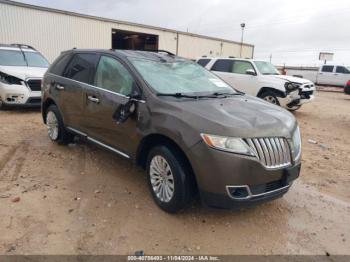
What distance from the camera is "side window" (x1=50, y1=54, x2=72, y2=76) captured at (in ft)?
17.7

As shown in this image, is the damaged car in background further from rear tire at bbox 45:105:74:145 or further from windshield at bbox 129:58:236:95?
windshield at bbox 129:58:236:95

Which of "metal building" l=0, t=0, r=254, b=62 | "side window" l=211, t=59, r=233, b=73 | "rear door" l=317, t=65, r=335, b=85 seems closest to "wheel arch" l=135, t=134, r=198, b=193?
"side window" l=211, t=59, r=233, b=73

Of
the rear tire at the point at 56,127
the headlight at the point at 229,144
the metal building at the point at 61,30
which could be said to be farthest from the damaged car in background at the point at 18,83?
the metal building at the point at 61,30

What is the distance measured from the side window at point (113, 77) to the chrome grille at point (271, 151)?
1.70 meters

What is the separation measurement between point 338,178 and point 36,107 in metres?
8.42

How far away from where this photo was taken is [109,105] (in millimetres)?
4105

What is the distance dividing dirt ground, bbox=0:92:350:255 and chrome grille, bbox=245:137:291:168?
750 millimetres

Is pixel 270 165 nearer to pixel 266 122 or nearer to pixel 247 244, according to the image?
pixel 266 122

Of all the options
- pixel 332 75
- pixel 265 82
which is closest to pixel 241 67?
pixel 265 82

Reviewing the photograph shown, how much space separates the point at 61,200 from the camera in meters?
3.75

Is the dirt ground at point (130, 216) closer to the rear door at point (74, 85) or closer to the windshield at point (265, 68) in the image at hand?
the rear door at point (74, 85)

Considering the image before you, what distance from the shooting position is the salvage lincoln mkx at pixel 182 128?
9.76 feet

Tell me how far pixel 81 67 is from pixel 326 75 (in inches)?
917

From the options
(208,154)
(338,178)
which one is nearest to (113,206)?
(208,154)
